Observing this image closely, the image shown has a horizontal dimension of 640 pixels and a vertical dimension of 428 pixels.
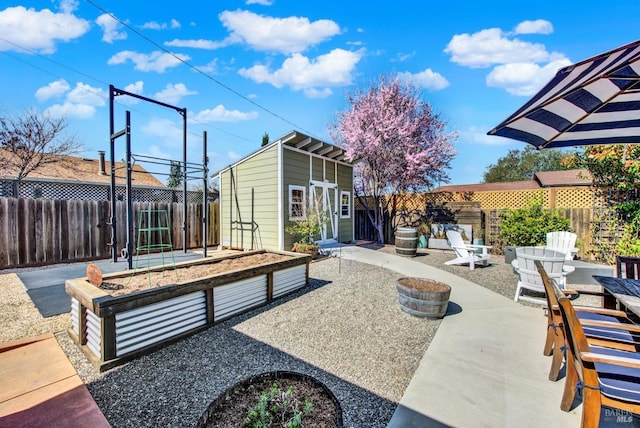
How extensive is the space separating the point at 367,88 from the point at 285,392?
1069 centimetres

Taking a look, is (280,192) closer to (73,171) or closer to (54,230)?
(54,230)

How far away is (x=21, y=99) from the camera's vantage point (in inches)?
462

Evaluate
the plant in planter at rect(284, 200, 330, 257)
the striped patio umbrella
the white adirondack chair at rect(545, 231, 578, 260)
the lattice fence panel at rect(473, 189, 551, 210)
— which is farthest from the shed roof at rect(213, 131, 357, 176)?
the white adirondack chair at rect(545, 231, 578, 260)

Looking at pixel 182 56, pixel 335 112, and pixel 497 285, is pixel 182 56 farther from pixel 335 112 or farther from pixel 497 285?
pixel 497 285

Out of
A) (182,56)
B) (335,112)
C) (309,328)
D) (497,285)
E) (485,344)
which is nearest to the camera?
(485,344)

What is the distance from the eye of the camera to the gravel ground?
80.0 inches

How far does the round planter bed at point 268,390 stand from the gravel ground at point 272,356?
15.1 inches

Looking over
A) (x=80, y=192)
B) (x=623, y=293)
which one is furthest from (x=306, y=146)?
(x=80, y=192)

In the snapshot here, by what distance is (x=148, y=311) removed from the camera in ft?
9.04

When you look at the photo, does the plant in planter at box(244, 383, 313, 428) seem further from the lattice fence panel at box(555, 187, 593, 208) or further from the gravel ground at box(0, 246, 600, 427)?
the lattice fence panel at box(555, 187, 593, 208)

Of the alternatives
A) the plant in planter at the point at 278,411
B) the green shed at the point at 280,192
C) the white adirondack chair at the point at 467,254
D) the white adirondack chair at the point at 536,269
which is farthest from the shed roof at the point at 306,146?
the plant in planter at the point at 278,411

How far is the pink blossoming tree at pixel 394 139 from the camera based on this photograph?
9.71 metres

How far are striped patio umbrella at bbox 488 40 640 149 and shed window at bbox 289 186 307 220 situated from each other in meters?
5.67

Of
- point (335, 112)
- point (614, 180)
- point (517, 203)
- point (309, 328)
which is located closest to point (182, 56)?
point (335, 112)
